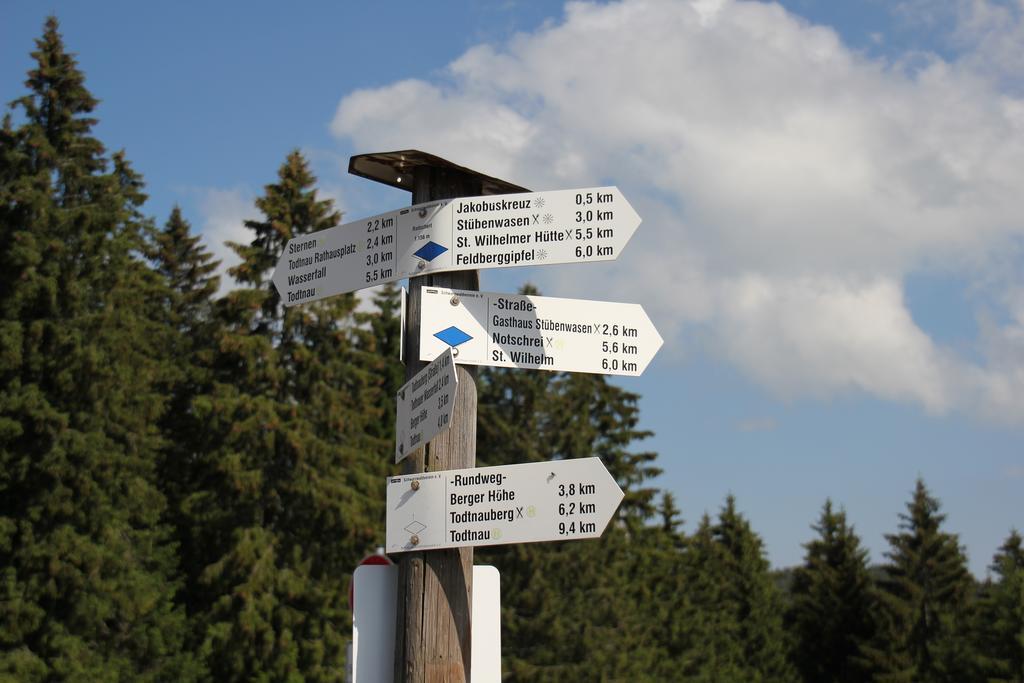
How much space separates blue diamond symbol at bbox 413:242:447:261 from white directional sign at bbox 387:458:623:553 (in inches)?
36.2

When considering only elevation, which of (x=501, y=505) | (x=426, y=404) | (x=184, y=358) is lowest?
(x=501, y=505)

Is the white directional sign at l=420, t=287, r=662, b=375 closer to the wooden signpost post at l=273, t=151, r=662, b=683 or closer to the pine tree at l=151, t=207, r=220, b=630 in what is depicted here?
the wooden signpost post at l=273, t=151, r=662, b=683

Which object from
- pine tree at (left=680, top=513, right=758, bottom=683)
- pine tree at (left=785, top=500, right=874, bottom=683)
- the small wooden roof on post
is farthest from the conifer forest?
the small wooden roof on post

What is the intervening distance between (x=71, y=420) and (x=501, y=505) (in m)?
26.3

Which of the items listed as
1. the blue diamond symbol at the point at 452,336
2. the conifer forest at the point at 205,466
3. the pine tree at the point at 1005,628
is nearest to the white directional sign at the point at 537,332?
the blue diamond symbol at the point at 452,336

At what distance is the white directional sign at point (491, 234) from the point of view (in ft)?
16.0

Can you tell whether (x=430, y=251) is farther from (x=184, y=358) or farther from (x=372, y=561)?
(x=184, y=358)

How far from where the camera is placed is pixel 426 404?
4543 millimetres

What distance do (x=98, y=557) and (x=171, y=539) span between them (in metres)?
7.32

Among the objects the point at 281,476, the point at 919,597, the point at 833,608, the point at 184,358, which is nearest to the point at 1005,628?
the point at 919,597

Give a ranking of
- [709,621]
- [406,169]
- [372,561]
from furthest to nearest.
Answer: [709,621], [372,561], [406,169]

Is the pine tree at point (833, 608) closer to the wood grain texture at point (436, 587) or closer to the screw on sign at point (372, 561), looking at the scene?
the screw on sign at point (372, 561)

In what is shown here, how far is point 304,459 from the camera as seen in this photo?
3162cm

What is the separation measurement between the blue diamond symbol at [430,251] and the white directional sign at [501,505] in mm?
919
